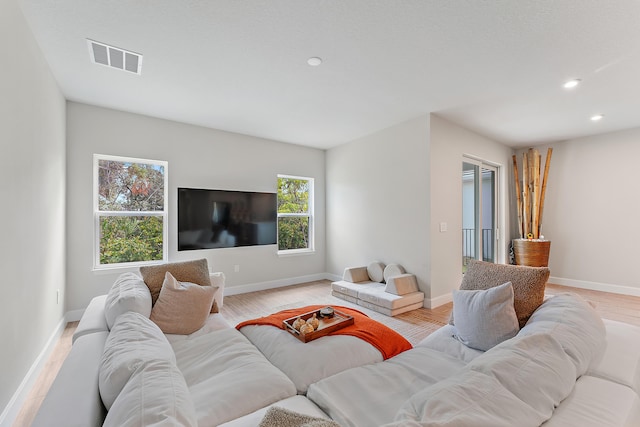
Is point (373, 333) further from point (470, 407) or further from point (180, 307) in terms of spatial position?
point (180, 307)

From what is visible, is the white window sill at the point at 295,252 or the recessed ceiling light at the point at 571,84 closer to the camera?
the recessed ceiling light at the point at 571,84

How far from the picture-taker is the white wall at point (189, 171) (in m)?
3.47

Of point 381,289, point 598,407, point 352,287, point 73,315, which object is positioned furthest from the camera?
point 352,287

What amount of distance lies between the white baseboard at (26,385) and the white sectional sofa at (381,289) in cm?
321

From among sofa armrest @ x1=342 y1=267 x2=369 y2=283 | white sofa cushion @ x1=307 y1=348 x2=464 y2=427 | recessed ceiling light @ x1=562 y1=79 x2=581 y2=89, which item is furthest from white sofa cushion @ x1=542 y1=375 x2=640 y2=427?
sofa armrest @ x1=342 y1=267 x2=369 y2=283

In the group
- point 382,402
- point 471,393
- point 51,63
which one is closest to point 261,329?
point 382,402

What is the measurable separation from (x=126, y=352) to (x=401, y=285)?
10.5 feet

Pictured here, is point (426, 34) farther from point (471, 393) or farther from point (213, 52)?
point (471, 393)

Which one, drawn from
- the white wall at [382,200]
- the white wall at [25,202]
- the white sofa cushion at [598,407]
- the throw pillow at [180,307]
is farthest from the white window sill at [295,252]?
the white sofa cushion at [598,407]

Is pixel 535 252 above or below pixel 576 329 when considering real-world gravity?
below

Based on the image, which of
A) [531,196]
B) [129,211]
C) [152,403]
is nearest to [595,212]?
[531,196]

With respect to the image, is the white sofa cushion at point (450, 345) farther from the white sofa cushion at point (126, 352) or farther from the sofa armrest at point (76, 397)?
the sofa armrest at point (76, 397)

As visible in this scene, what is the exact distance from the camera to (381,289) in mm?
4031

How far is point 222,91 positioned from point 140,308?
7.62ft
